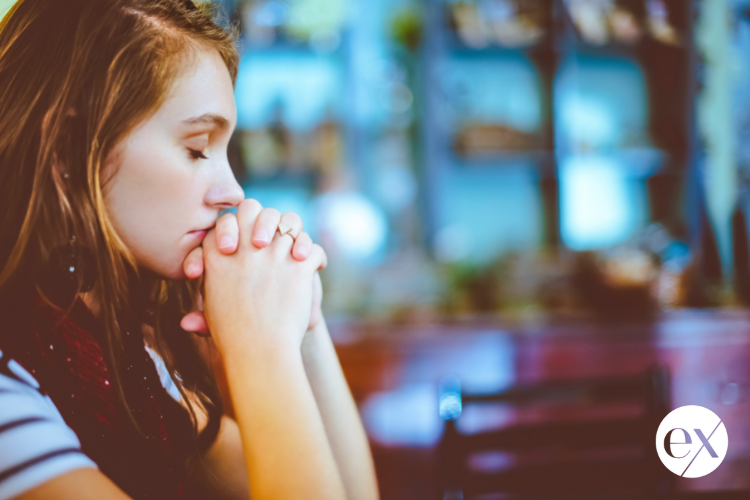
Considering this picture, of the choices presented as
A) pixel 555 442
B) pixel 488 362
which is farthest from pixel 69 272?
pixel 488 362

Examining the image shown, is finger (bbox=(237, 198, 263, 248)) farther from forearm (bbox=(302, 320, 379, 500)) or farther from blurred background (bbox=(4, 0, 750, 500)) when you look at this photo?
blurred background (bbox=(4, 0, 750, 500))

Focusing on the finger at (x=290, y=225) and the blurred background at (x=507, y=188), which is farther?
the blurred background at (x=507, y=188)

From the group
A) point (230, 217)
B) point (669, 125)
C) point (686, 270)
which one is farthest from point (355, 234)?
point (230, 217)

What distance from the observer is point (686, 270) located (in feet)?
5.45

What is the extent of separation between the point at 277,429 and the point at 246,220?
132 millimetres

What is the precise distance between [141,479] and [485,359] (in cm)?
119

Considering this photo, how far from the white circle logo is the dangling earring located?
42cm

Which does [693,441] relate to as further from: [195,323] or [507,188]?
[507,188]

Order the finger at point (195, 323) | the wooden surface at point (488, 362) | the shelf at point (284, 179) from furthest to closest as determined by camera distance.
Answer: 1. the shelf at point (284, 179)
2. the wooden surface at point (488, 362)
3. the finger at point (195, 323)

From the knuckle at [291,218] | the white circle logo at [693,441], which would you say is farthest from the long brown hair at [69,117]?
the white circle logo at [693,441]

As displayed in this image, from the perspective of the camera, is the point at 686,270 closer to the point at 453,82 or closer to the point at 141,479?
the point at 453,82

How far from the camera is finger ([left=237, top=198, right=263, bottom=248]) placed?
0.33 meters

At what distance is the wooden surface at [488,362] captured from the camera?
136cm

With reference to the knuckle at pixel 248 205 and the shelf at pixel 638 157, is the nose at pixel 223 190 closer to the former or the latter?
A: the knuckle at pixel 248 205
